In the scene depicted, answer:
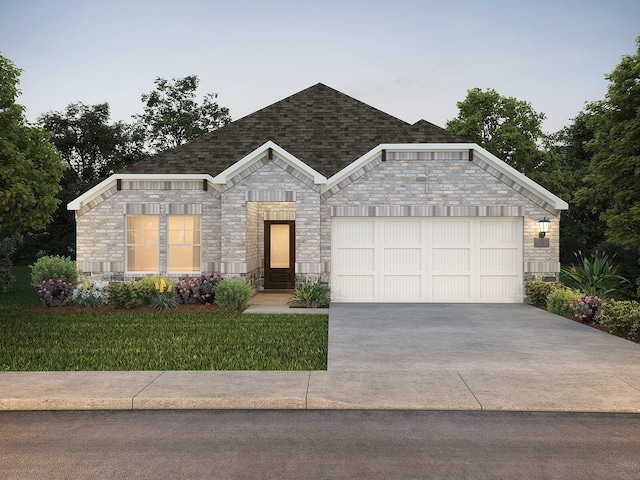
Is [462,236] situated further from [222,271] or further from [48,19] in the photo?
[48,19]

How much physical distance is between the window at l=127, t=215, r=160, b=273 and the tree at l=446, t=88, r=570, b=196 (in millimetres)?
19618

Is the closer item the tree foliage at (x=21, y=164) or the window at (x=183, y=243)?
the tree foliage at (x=21, y=164)

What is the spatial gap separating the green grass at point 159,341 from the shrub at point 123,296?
0.52 m

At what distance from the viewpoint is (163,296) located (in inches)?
601

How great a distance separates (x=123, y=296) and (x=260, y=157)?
17.9 ft

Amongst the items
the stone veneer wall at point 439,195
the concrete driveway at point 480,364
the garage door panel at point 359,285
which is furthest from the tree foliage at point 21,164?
the concrete driveway at point 480,364

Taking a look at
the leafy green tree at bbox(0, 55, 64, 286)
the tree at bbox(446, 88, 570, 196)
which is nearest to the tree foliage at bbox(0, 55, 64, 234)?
the leafy green tree at bbox(0, 55, 64, 286)

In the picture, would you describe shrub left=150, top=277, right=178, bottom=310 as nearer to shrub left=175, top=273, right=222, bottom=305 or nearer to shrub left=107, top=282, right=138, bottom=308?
shrub left=175, top=273, right=222, bottom=305

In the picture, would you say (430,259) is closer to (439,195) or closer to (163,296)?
(439,195)

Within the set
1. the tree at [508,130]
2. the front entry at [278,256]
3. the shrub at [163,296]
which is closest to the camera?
the shrub at [163,296]

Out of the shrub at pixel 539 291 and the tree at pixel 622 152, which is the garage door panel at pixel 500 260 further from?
the tree at pixel 622 152

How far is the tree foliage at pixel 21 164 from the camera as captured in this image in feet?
55.4

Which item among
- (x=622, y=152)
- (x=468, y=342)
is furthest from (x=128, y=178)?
(x=622, y=152)

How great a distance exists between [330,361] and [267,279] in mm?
12130
